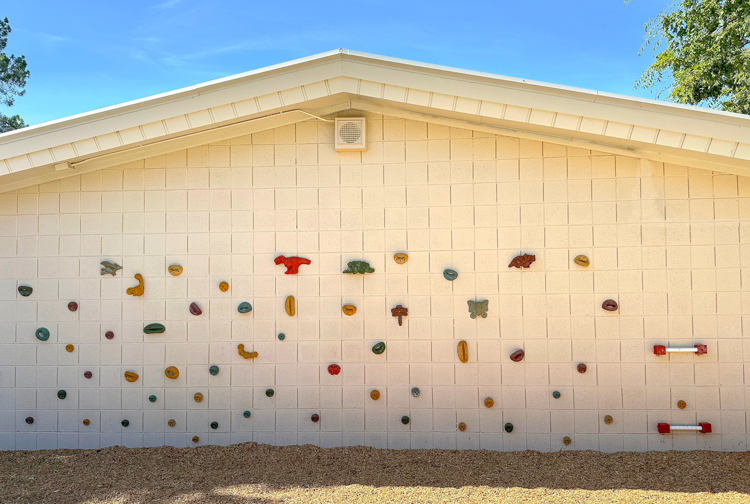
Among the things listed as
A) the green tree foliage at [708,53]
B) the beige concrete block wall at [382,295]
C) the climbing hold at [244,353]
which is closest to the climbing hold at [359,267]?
the beige concrete block wall at [382,295]

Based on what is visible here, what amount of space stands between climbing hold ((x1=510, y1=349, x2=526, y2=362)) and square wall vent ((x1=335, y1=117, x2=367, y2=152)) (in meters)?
2.11

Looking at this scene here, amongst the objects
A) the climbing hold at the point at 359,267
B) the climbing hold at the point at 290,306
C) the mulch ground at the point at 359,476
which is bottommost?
the mulch ground at the point at 359,476

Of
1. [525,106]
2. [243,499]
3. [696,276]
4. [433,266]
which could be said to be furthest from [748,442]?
[243,499]

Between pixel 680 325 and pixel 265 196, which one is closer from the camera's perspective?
pixel 680 325

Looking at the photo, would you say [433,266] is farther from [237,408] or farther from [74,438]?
[74,438]

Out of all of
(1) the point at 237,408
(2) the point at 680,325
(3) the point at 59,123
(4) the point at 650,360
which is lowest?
(1) the point at 237,408

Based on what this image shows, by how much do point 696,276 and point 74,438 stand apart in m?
5.40

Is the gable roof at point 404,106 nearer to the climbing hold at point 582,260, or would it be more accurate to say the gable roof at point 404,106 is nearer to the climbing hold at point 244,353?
the climbing hold at point 582,260

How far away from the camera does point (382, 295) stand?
4.33 metres

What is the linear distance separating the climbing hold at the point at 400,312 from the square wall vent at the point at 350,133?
137 centimetres

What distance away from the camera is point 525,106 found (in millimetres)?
3773

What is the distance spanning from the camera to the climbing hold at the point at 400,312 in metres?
4.27

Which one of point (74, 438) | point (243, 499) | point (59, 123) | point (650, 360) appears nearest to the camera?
point (243, 499)

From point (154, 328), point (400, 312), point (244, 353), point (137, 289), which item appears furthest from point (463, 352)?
point (137, 289)
